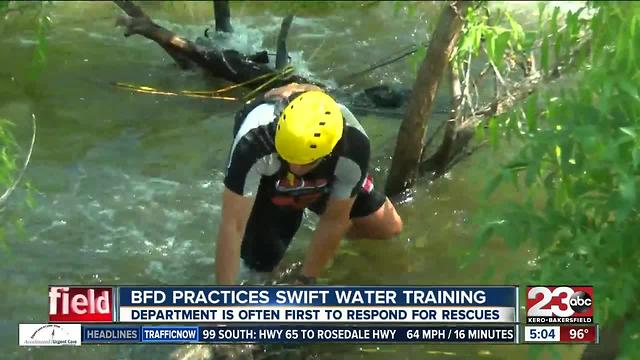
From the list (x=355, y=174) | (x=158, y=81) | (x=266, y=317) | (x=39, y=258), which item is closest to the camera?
(x=266, y=317)

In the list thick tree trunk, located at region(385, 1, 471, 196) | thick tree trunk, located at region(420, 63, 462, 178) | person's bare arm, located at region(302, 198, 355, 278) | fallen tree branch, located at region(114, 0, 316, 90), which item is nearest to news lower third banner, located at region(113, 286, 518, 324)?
person's bare arm, located at region(302, 198, 355, 278)

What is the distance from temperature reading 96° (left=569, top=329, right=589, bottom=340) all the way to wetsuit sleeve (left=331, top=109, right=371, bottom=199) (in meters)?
1.19

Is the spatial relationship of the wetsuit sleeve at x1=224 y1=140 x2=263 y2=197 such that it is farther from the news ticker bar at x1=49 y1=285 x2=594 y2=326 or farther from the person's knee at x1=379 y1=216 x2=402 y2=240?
the person's knee at x1=379 y1=216 x2=402 y2=240

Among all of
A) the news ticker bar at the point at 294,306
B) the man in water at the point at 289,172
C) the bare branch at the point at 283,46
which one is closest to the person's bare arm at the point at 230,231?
the man in water at the point at 289,172

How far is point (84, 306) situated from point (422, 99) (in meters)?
2.35

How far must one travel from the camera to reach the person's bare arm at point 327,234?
13.1 feet

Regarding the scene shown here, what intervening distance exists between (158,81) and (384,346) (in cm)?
461

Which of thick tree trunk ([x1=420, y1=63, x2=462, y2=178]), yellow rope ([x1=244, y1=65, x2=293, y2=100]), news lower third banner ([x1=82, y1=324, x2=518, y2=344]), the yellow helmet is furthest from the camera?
yellow rope ([x1=244, y1=65, x2=293, y2=100])

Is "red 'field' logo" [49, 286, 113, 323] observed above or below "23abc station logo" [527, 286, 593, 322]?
above

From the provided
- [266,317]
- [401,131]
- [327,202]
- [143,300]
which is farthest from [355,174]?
[401,131]

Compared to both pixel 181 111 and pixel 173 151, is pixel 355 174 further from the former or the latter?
pixel 181 111

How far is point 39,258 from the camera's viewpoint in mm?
4867

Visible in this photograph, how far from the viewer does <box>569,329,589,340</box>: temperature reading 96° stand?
307 centimetres

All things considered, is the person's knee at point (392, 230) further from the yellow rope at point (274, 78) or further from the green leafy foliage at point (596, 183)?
the yellow rope at point (274, 78)
